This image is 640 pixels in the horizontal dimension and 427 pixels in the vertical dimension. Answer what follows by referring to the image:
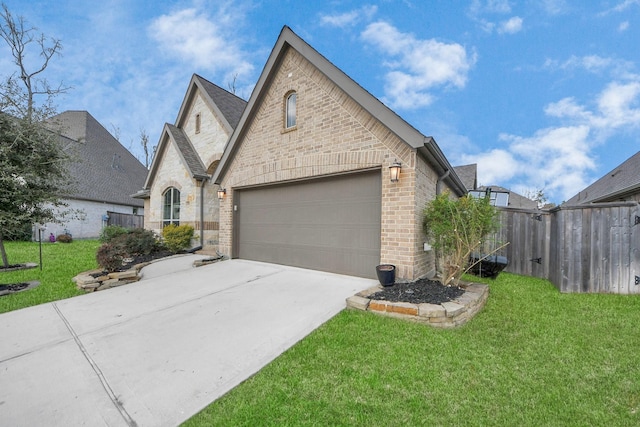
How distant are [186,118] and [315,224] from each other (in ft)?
33.7

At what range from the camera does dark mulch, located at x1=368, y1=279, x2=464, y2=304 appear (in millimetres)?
4336

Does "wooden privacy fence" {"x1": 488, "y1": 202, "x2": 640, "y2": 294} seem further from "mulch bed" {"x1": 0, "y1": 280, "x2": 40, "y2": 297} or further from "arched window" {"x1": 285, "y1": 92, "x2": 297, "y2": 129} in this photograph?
"mulch bed" {"x1": 0, "y1": 280, "x2": 40, "y2": 297}

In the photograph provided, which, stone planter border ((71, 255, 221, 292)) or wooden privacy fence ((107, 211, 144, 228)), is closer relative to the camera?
stone planter border ((71, 255, 221, 292))

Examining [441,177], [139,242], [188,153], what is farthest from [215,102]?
[441,177]

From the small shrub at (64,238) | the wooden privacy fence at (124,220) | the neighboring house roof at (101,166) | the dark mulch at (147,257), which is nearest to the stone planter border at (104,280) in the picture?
the dark mulch at (147,257)

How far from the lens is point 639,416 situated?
2242 millimetres

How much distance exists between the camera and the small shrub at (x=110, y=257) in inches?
278

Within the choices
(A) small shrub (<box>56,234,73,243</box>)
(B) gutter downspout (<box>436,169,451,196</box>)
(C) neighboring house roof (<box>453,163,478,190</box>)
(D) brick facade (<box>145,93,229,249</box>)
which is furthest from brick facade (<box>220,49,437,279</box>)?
(C) neighboring house roof (<box>453,163,478,190</box>)

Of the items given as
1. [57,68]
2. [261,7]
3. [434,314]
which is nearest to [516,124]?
[261,7]

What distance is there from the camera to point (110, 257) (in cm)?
705

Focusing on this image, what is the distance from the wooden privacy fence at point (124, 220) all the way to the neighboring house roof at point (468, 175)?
2487 cm

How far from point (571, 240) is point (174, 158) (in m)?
14.1

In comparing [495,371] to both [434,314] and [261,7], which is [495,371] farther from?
[261,7]

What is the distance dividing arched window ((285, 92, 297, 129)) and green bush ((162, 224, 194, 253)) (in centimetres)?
653
